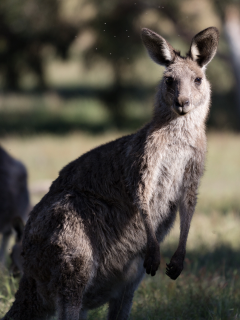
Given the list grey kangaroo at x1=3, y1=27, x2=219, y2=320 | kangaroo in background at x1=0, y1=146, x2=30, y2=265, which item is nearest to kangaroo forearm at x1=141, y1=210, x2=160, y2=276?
grey kangaroo at x1=3, y1=27, x2=219, y2=320

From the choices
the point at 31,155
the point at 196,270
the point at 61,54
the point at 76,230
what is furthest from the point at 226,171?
the point at 76,230

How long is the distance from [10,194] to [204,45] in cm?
310

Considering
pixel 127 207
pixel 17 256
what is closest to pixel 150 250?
pixel 127 207

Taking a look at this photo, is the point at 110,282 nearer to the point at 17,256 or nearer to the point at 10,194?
the point at 17,256

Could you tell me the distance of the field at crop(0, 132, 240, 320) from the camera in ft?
10.9

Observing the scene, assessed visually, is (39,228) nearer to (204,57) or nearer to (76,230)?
(76,230)

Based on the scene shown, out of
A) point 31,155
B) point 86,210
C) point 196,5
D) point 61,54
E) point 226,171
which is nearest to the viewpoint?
point 86,210

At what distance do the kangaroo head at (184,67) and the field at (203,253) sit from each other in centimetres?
140

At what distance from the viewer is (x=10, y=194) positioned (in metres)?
5.27

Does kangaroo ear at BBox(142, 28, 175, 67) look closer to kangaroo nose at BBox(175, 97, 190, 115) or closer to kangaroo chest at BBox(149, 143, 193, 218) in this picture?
kangaroo nose at BBox(175, 97, 190, 115)

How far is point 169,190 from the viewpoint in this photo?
2893 millimetres

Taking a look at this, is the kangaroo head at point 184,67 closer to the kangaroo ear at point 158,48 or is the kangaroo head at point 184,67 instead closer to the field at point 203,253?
the kangaroo ear at point 158,48

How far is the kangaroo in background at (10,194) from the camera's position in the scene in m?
5.18

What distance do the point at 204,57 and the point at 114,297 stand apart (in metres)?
1.65
